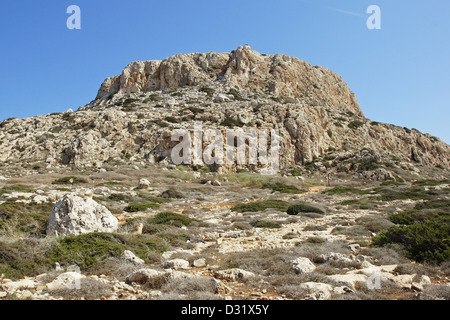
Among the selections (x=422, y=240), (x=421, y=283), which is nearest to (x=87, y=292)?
(x=421, y=283)

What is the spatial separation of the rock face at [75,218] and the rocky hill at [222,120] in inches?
1120

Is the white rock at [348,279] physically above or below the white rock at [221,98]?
below

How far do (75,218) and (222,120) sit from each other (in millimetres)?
38030

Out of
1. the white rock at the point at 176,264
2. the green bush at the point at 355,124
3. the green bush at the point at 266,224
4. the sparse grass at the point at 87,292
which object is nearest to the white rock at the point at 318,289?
the white rock at the point at 176,264

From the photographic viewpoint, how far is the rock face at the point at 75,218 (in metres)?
8.05

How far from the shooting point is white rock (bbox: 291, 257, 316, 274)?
5867 millimetres

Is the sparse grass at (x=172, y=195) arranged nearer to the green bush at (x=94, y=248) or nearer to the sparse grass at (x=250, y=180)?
the sparse grass at (x=250, y=180)

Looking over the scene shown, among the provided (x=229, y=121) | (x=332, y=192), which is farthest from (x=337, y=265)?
(x=229, y=121)

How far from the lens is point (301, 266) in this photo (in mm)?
5961

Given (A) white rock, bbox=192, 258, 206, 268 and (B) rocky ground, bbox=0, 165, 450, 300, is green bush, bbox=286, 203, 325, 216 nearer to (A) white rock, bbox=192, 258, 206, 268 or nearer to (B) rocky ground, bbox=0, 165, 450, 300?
(B) rocky ground, bbox=0, 165, 450, 300

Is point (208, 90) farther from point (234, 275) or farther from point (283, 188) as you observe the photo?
point (234, 275)

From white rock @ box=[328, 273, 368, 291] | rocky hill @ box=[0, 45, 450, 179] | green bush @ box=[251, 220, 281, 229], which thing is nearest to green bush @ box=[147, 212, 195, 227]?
green bush @ box=[251, 220, 281, 229]

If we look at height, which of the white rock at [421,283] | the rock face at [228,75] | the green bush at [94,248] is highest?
the rock face at [228,75]
